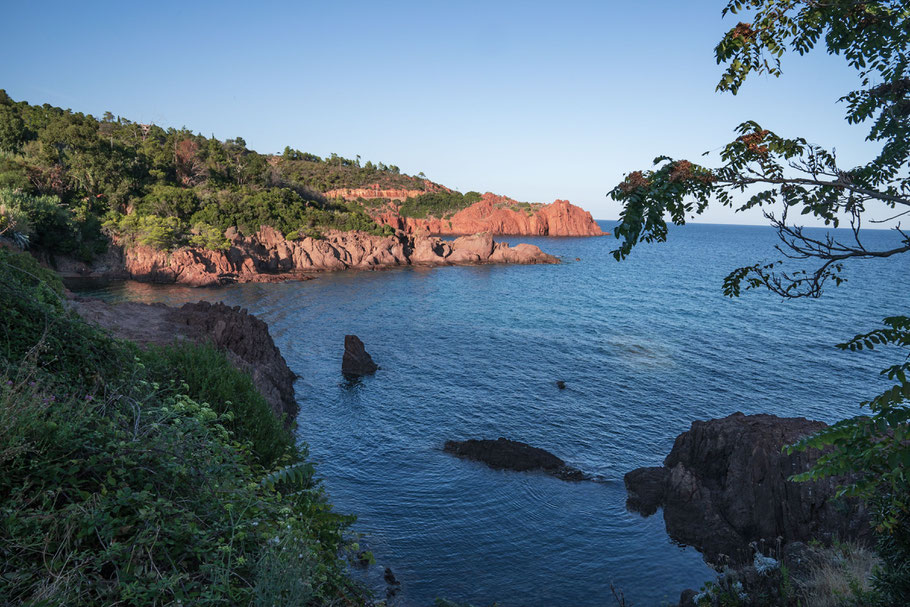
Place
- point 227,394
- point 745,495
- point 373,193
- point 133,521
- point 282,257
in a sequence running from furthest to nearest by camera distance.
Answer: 1. point 373,193
2. point 282,257
3. point 745,495
4. point 227,394
5. point 133,521

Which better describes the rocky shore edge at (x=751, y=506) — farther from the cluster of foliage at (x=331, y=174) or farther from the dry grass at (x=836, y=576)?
the cluster of foliage at (x=331, y=174)

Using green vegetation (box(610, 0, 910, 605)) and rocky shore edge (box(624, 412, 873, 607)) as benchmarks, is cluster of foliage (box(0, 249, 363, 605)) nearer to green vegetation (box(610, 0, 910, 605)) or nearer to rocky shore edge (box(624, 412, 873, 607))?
green vegetation (box(610, 0, 910, 605))

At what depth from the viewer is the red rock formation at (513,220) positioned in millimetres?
173875

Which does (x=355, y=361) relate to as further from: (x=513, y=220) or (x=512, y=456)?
(x=513, y=220)

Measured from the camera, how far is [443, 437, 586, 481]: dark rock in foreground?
72.9 ft

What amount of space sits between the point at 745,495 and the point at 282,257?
6849cm

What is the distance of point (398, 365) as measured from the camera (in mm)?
36125

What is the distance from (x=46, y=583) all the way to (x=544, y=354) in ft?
121

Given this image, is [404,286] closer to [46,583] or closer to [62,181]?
[62,181]

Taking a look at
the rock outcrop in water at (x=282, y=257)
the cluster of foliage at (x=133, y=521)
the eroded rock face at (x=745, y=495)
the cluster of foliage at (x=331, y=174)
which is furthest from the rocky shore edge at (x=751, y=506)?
the cluster of foliage at (x=331, y=174)

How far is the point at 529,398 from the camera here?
100 ft

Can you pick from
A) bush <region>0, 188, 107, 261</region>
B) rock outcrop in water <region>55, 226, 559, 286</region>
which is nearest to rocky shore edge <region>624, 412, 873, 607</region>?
rock outcrop in water <region>55, 226, 559, 286</region>

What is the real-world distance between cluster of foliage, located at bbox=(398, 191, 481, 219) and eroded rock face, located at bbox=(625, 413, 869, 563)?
159283 millimetres

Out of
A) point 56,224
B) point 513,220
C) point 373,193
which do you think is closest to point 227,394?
point 56,224
